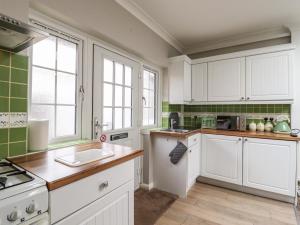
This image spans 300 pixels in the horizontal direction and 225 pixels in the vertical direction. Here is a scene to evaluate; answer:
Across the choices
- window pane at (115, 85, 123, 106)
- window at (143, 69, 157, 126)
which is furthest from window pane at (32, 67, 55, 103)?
window at (143, 69, 157, 126)

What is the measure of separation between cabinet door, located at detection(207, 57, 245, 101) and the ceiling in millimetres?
475

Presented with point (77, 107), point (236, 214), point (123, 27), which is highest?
point (123, 27)

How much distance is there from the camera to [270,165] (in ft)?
7.36

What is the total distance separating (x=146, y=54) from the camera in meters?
2.38

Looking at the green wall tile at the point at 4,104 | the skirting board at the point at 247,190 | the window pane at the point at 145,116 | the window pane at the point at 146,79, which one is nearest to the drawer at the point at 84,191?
the green wall tile at the point at 4,104

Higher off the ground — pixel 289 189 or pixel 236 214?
pixel 289 189

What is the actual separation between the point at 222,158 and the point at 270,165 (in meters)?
0.58

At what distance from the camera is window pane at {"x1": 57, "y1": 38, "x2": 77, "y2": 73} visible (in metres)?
1.54

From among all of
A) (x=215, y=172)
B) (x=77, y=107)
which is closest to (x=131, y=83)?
(x=77, y=107)

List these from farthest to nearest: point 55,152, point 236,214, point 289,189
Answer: point 289,189 → point 236,214 → point 55,152

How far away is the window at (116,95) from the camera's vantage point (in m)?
1.95

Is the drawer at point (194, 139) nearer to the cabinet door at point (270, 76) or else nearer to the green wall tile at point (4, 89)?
the cabinet door at point (270, 76)

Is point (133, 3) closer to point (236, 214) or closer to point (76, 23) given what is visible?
point (76, 23)

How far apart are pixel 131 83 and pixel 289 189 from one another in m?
2.39
